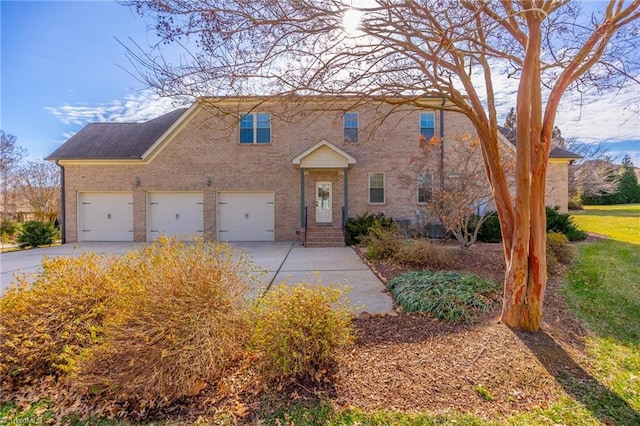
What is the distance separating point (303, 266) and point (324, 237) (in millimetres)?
4458

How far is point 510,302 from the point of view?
4086 millimetres

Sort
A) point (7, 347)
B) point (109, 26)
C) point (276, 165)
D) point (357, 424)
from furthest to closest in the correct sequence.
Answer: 1. point (276, 165)
2. point (109, 26)
3. point (7, 347)
4. point (357, 424)

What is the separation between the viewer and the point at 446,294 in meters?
5.08

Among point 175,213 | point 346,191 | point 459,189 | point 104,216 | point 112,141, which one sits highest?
point 112,141

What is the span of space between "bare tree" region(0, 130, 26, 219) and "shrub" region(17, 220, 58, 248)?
10255 millimetres

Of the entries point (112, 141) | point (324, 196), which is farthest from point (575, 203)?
point (112, 141)

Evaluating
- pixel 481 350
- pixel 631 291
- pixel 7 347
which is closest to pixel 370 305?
pixel 481 350

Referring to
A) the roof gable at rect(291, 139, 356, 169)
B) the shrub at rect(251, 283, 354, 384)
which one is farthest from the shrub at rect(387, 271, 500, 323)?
the roof gable at rect(291, 139, 356, 169)

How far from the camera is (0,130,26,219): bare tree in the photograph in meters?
19.9

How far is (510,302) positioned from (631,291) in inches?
163

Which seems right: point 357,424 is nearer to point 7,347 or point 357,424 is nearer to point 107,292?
point 107,292

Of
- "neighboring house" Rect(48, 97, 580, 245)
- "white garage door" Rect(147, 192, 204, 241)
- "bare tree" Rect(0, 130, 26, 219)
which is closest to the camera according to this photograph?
"neighboring house" Rect(48, 97, 580, 245)

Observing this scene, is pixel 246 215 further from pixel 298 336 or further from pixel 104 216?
pixel 298 336

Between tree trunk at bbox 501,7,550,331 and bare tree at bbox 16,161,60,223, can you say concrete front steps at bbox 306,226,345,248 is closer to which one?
tree trunk at bbox 501,7,550,331
